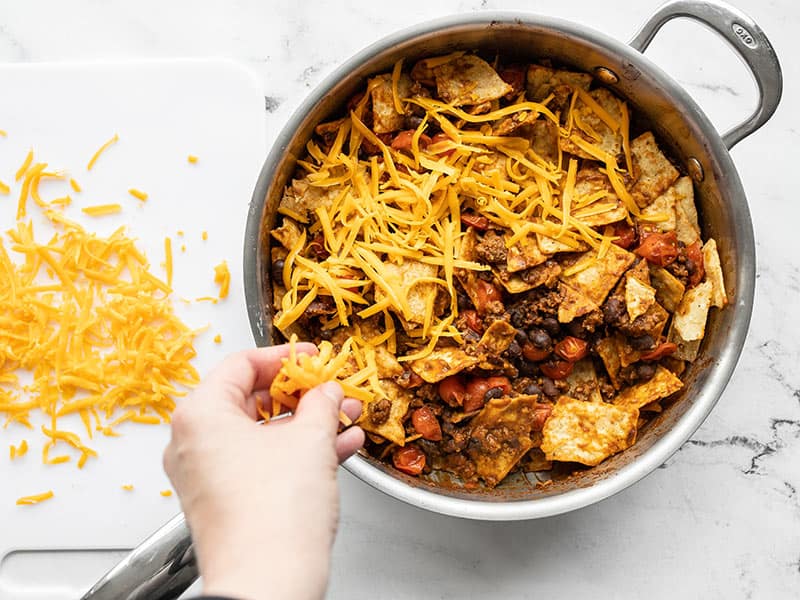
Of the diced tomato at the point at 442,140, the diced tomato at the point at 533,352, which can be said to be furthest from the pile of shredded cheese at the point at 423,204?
the diced tomato at the point at 533,352

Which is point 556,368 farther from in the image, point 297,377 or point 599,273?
point 297,377

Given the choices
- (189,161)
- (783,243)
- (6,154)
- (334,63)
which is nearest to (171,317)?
(189,161)

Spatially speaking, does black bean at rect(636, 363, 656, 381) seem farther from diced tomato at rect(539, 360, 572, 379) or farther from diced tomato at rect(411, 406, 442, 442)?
diced tomato at rect(411, 406, 442, 442)

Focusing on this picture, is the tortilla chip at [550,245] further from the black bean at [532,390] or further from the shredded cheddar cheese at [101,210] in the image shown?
the shredded cheddar cheese at [101,210]

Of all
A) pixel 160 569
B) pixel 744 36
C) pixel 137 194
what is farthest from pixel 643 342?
pixel 137 194

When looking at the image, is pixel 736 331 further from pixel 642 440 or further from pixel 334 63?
pixel 334 63
